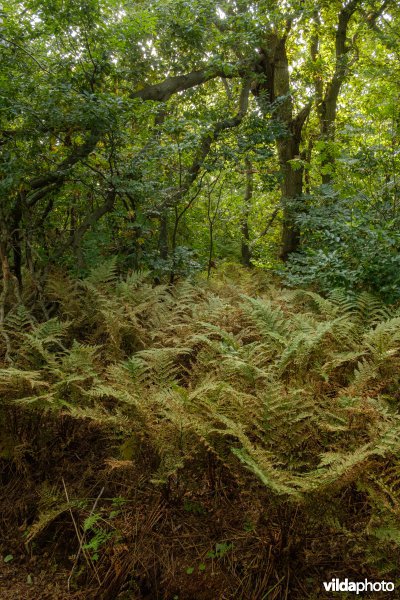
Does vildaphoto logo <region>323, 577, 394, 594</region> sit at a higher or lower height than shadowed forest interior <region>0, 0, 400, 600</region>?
lower

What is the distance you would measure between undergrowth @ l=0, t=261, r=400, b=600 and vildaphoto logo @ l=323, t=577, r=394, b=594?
42 millimetres

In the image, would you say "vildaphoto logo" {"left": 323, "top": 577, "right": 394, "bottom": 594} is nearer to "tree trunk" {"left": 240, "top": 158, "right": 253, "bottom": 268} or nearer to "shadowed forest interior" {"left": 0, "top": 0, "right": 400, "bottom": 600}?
"shadowed forest interior" {"left": 0, "top": 0, "right": 400, "bottom": 600}

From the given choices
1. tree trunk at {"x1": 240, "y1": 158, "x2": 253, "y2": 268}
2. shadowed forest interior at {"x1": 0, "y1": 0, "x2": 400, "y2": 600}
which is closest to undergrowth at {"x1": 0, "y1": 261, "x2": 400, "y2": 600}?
shadowed forest interior at {"x1": 0, "y1": 0, "x2": 400, "y2": 600}

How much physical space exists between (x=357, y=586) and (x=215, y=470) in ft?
3.21

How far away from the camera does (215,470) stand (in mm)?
2674

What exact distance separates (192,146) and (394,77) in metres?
3.64

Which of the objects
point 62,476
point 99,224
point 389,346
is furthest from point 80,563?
point 99,224

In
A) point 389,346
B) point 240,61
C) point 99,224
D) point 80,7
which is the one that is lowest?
point 389,346

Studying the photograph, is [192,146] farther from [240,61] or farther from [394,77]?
[394,77]

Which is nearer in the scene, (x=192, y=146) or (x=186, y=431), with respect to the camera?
(x=186, y=431)

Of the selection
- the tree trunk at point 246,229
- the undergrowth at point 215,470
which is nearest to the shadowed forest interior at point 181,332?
the undergrowth at point 215,470

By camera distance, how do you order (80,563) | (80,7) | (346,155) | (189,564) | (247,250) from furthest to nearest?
(247,250) → (346,155) → (80,7) → (80,563) → (189,564)

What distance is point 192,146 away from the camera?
5.82m

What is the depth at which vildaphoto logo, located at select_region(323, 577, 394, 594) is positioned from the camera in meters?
2.06
